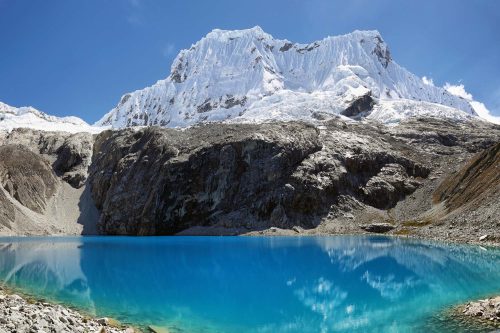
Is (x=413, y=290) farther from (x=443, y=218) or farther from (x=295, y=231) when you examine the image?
(x=295, y=231)

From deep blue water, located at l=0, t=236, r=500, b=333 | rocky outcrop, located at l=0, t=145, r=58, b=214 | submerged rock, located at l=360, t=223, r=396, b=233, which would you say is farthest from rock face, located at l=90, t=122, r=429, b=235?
deep blue water, located at l=0, t=236, r=500, b=333

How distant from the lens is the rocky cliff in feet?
341

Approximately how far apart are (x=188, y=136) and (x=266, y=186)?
33.6 meters

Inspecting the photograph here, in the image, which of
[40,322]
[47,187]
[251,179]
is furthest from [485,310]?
[47,187]

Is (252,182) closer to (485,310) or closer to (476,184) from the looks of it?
(476,184)

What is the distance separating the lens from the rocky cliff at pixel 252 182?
341ft

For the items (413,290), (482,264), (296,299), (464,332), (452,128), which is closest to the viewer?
(464,332)

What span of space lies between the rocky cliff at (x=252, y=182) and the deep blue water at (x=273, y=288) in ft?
164

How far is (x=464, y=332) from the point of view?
1733 cm

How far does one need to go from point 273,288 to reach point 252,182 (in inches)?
3336

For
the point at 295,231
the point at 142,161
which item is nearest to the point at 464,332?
the point at 295,231

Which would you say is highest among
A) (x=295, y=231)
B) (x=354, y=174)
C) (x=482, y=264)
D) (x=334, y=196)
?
(x=354, y=174)

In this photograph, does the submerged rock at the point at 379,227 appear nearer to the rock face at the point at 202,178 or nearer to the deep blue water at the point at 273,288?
the rock face at the point at 202,178

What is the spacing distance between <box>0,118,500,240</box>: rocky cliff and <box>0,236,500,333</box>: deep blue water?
164ft
